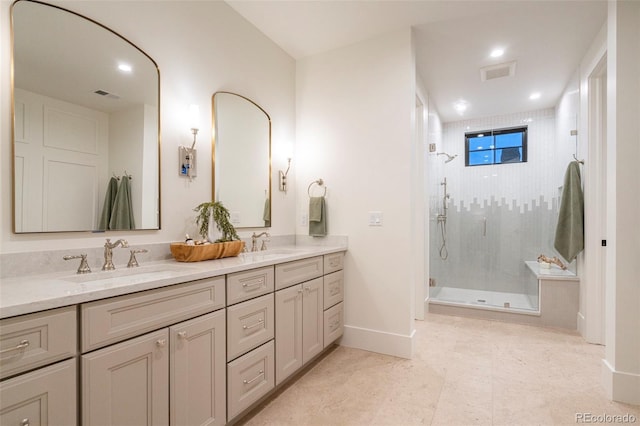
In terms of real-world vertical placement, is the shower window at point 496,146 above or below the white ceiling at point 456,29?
below

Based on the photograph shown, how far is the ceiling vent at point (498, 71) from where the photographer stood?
3.09 meters

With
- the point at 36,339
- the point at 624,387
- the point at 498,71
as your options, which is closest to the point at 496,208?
the point at 498,71

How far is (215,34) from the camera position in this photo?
2217mm

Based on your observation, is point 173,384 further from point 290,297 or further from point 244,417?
point 290,297

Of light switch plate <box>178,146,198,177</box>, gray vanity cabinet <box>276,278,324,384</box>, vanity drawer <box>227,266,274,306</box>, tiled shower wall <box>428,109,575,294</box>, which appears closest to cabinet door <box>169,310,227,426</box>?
vanity drawer <box>227,266,274,306</box>

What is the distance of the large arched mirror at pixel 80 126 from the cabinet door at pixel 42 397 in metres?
0.70

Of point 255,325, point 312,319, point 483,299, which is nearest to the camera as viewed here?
point 255,325

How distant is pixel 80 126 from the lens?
1497mm

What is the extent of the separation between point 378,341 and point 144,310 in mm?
1973

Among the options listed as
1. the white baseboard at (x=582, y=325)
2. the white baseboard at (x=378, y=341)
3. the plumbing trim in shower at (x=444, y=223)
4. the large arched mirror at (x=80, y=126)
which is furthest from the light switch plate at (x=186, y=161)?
the white baseboard at (x=582, y=325)

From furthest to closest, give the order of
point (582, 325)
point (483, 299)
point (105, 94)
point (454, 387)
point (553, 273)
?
point (483, 299)
point (553, 273)
point (582, 325)
point (454, 387)
point (105, 94)

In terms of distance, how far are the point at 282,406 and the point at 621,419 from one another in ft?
6.30

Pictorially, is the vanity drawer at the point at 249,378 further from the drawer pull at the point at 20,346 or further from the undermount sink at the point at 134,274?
the drawer pull at the point at 20,346

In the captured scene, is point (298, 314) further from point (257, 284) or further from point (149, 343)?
point (149, 343)
